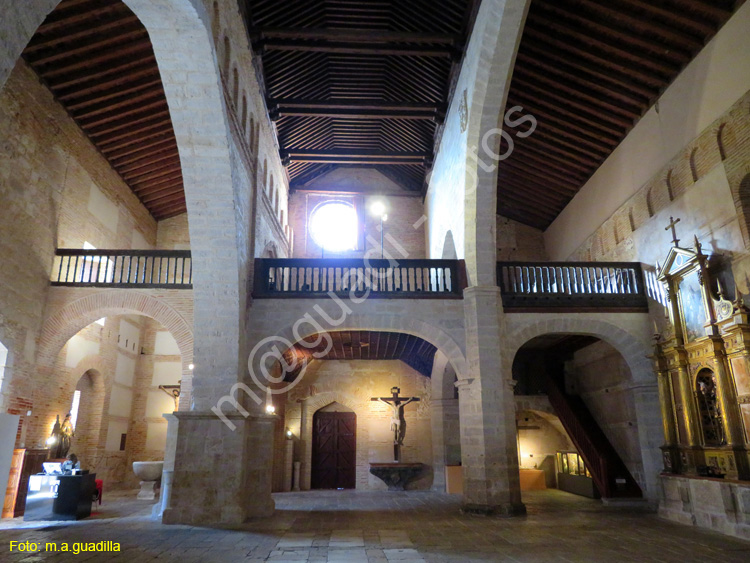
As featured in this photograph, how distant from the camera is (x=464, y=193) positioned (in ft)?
31.6

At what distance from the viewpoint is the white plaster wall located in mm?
7316

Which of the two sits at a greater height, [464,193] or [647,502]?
[464,193]

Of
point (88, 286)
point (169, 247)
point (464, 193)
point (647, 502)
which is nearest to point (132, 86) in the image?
point (88, 286)

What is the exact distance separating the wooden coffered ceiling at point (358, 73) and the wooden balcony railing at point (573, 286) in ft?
14.7

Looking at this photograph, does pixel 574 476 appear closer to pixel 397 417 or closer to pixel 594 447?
pixel 594 447

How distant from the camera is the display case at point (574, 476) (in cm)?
1106

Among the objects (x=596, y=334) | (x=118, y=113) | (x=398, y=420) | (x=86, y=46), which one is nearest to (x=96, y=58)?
(x=86, y=46)

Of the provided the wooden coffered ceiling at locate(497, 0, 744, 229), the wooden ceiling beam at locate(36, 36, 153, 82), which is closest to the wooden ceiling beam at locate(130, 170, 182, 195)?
the wooden ceiling beam at locate(36, 36, 153, 82)

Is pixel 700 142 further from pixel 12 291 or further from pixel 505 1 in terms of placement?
pixel 12 291

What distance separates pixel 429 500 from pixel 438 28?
9443 mm

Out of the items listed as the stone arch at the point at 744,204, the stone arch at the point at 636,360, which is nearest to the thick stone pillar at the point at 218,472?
the stone arch at the point at 636,360

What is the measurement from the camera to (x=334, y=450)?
14211mm

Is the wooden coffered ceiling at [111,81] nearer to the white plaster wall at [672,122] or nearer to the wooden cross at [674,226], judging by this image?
the white plaster wall at [672,122]

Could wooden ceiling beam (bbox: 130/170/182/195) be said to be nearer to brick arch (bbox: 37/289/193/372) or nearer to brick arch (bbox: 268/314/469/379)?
brick arch (bbox: 37/289/193/372)
